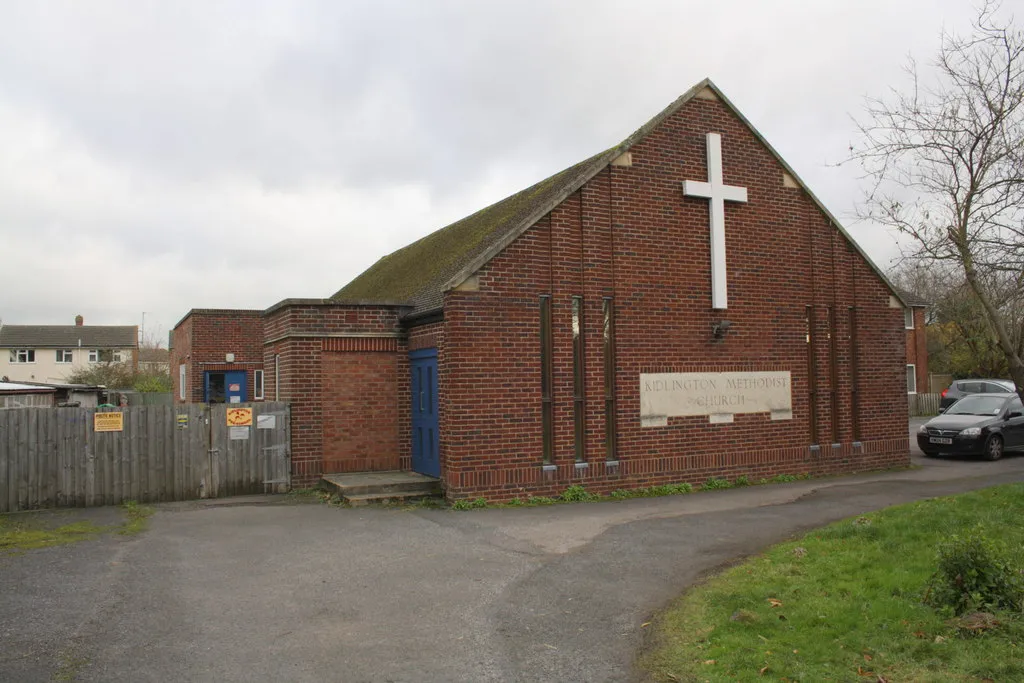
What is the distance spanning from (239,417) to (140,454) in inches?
62.6

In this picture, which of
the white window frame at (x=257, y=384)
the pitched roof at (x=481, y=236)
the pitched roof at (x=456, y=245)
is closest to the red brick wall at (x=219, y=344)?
the white window frame at (x=257, y=384)

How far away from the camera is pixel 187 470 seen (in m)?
12.8

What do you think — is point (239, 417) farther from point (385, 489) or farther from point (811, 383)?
point (811, 383)

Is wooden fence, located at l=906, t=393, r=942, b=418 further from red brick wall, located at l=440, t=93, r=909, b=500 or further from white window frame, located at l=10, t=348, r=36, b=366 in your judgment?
white window frame, located at l=10, t=348, r=36, b=366

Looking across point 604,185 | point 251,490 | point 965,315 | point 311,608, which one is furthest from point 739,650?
point 965,315

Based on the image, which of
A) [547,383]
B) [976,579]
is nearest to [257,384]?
[547,383]

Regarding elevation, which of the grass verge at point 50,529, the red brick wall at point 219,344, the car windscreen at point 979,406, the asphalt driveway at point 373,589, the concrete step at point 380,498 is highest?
the red brick wall at point 219,344

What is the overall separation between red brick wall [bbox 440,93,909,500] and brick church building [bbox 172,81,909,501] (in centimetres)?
3

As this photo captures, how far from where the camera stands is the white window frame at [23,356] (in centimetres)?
6806

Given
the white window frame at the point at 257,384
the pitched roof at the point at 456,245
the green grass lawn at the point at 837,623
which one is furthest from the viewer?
the white window frame at the point at 257,384

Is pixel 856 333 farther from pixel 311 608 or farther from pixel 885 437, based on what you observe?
pixel 311 608

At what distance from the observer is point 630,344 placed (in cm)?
1286

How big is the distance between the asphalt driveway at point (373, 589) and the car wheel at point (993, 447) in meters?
7.08

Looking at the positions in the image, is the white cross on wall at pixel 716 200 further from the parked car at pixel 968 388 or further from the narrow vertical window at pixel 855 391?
the parked car at pixel 968 388
